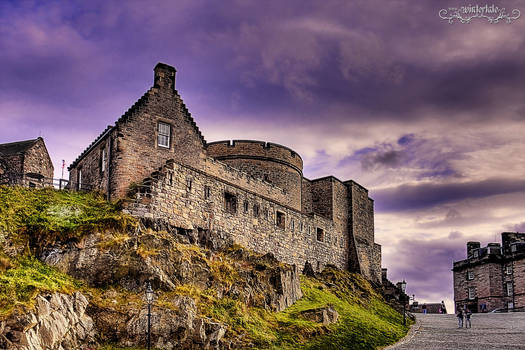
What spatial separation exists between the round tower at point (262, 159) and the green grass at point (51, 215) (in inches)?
568

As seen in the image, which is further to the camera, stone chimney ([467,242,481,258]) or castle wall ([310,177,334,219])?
stone chimney ([467,242,481,258])

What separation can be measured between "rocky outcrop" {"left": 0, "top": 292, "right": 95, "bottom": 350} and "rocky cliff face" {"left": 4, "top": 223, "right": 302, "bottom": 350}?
2 centimetres

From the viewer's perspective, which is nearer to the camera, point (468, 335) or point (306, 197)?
point (468, 335)

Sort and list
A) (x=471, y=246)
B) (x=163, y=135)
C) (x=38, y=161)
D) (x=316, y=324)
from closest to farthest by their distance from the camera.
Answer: (x=316, y=324)
(x=163, y=135)
(x=38, y=161)
(x=471, y=246)

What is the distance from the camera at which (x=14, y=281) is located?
61.7 ft

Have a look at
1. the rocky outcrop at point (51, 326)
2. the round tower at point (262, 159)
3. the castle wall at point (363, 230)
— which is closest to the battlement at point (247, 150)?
the round tower at point (262, 159)

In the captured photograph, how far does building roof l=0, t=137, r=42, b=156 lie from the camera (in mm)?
32969

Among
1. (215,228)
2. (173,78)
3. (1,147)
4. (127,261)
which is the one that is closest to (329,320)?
(215,228)

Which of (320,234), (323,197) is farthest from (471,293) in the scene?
(320,234)

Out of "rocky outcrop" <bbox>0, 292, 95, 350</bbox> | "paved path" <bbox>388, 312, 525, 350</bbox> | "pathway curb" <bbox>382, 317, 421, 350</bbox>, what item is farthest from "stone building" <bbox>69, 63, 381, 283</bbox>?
"paved path" <bbox>388, 312, 525, 350</bbox>

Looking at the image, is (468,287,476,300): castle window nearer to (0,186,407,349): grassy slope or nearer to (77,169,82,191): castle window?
(0,186,407,349): grassy slope

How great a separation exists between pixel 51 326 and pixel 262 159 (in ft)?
75.6

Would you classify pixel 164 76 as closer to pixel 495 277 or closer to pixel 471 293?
pixel 495 277

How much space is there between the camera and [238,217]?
Result: 31.4 meters
